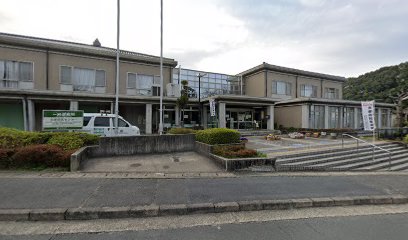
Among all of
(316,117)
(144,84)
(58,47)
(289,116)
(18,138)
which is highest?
(58,47)

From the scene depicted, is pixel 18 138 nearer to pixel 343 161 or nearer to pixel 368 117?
pixel 343 161

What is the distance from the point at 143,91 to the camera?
2250 cm

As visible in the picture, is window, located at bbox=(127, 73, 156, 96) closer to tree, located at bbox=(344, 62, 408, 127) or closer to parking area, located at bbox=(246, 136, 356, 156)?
parking area, located at bbox=(246, 136, 356, 156)

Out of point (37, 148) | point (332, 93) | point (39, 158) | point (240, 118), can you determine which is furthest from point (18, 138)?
point (332, 93)

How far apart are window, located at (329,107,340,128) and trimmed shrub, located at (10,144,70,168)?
24.9 metres

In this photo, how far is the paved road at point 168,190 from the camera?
509 centimetres

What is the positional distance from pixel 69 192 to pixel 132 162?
3809mm

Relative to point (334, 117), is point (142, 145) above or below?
below

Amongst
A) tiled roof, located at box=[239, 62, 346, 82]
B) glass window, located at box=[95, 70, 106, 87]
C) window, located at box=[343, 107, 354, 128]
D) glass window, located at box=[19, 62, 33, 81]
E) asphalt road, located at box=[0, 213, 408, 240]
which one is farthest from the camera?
tiled roof, located at box=[239, 62, 346, 82]

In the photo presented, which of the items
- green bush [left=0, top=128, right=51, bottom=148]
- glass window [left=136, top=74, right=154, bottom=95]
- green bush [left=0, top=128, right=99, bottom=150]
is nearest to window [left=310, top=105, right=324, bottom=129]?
glass window [left=136, top=74, right=154, bottom=95]

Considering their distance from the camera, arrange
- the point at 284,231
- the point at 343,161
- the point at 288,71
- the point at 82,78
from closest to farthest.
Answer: the point at 284,231 → the point at 343,161 → the point at 82,78 → the point at 288,71

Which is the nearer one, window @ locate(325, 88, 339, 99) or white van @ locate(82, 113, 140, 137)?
white van @ locate(82, 113, 140, 137)

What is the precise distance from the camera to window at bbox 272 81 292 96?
90.3 feet

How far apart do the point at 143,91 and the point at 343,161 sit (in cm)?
1781
